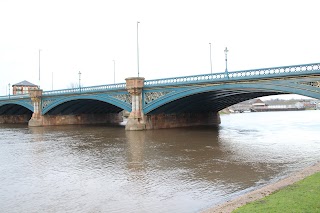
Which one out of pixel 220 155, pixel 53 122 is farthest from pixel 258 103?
pixel 220 155

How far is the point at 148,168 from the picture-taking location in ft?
59.5

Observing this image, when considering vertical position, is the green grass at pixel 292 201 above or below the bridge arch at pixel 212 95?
below

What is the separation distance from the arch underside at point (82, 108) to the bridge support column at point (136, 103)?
625 inches

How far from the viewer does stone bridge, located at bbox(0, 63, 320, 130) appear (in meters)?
29.2

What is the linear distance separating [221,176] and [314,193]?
20.4ft

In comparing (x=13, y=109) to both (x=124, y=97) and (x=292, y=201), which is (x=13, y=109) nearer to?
(x=124, y=97)

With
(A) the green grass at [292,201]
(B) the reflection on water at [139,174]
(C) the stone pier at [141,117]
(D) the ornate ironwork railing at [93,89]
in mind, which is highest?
(D) the ornate ironwork railing at [93,89]

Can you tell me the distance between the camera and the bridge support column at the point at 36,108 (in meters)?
58.1

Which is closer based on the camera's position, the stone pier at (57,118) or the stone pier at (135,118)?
the stone pier at (135,118)

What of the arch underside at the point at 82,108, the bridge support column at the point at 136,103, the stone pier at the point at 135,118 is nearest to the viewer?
the bridge support column at the point at 136,103

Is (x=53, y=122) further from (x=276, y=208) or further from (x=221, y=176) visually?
(x=276, y=208)

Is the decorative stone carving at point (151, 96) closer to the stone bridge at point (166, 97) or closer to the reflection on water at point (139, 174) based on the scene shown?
the stone bridge at point (166, 97)

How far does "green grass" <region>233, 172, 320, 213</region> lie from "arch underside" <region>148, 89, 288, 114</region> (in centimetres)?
2649

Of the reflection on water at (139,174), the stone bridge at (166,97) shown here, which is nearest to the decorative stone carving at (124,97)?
the stone bridge at (166,97)
